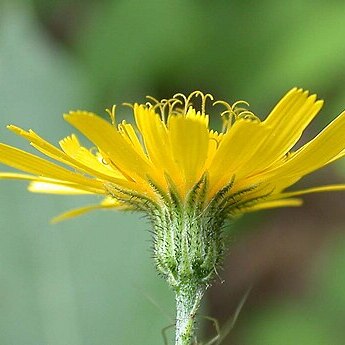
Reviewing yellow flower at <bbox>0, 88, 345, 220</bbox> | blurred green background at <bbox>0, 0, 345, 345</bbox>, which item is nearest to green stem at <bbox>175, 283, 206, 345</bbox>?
yellow flower at <bbox>0, 88, 345, 220</bbox>

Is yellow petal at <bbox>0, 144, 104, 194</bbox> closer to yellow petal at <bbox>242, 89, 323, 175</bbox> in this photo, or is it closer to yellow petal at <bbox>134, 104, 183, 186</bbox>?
yellow petal at <bbox>134, 104, 183, 186</bbox>

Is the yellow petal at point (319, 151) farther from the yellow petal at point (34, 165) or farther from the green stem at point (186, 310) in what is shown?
the yellow petal at point (34, 165)

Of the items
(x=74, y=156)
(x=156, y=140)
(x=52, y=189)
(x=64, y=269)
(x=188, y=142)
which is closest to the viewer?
(x=188, y=142)

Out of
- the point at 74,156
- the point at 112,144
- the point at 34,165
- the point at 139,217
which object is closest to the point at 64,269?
the point at 139,217

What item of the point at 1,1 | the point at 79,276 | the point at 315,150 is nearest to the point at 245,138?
the point at 315,150

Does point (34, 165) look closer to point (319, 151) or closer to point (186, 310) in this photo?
point (186, 310)

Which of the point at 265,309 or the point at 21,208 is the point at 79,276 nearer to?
the point at 21,208
